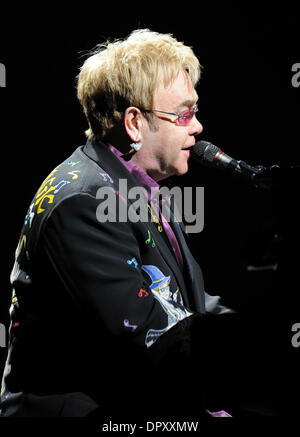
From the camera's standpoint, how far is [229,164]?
1.62m

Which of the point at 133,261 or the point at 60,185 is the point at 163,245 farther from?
the point at 60,185

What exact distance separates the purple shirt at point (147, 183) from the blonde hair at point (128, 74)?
15 centimetres

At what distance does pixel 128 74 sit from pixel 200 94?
48.8 inches

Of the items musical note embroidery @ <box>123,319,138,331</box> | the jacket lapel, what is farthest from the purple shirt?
musical note embroidery @ <box>123,319,138,331</box>

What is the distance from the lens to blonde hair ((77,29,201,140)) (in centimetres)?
174

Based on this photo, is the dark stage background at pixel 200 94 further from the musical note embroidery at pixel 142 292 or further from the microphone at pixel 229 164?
the musical note embroidery at pixel 142 292

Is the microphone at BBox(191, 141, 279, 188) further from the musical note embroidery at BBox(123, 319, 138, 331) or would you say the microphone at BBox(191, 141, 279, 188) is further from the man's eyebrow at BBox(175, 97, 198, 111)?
the musical note embroidery at BBox(123, 319, 138, 331)

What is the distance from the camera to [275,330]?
1.14 meters

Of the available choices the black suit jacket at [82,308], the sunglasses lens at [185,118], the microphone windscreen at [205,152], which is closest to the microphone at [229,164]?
the microphone windscreen at [205,152]

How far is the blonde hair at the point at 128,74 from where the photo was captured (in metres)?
1.74

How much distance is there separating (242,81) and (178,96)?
1.27 m

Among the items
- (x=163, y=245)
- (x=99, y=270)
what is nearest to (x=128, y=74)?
(x=163, y=245)

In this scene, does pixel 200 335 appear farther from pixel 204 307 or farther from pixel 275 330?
pixel 204 307

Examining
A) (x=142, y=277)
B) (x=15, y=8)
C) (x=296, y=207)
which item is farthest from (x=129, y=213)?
(x=15, y=8)
